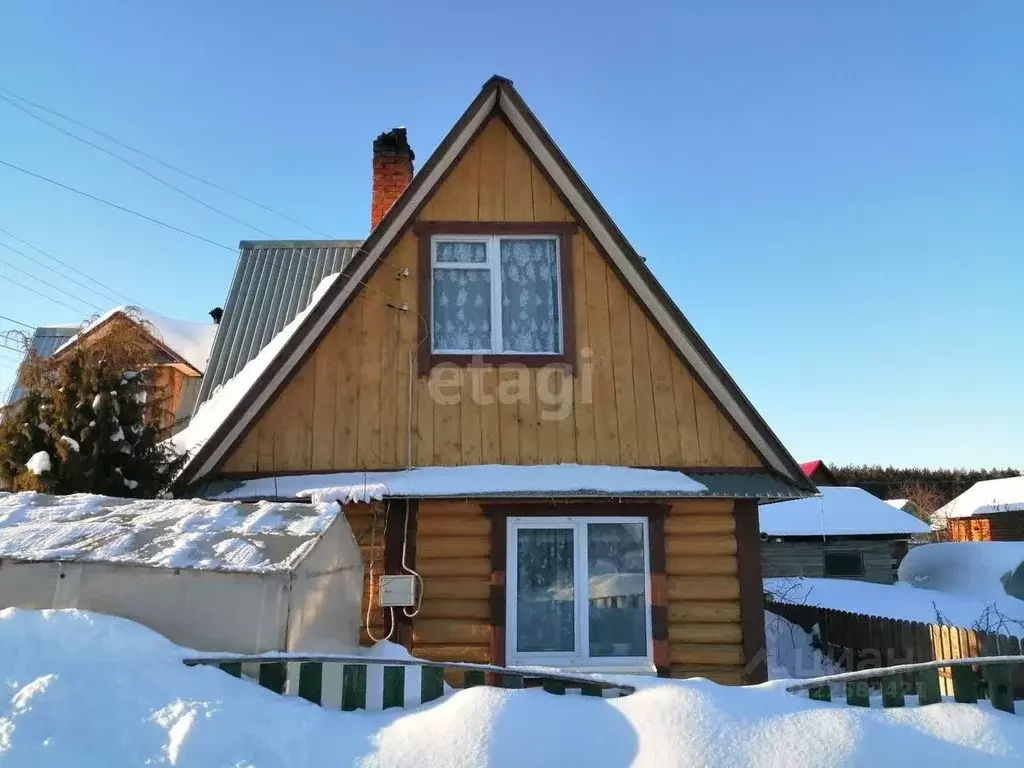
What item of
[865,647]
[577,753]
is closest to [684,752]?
[577,753]

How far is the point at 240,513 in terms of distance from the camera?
223 inches

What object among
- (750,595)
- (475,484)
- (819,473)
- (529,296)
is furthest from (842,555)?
(475,484)

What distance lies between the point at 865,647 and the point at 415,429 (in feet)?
26.5

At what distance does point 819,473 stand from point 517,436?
28226 mm

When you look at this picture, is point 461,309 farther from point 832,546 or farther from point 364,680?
point 832,546

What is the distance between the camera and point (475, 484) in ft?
24.3

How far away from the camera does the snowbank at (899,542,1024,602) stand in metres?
21.7

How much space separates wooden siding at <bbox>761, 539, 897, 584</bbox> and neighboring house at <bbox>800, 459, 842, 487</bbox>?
6141 mm

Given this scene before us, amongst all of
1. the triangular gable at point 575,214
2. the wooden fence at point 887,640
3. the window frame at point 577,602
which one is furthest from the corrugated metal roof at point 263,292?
the wooden fence at point 887,640

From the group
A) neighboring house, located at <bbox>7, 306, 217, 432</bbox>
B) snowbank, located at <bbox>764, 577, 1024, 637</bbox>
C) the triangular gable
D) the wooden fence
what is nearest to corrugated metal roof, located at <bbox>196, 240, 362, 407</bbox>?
neighboring house, located at <bbox>7, 306, 217, 432</bbox>

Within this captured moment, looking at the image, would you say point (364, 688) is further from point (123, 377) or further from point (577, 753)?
point (123, 377)

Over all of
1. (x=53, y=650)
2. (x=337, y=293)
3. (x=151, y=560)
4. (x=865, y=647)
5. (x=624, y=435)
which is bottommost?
(x=865, y=647)

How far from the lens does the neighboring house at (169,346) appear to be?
30.8 feet

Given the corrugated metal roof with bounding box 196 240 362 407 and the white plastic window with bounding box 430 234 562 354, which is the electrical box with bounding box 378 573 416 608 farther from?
the corrugated metal roof with bounding box 196 240 362 407
